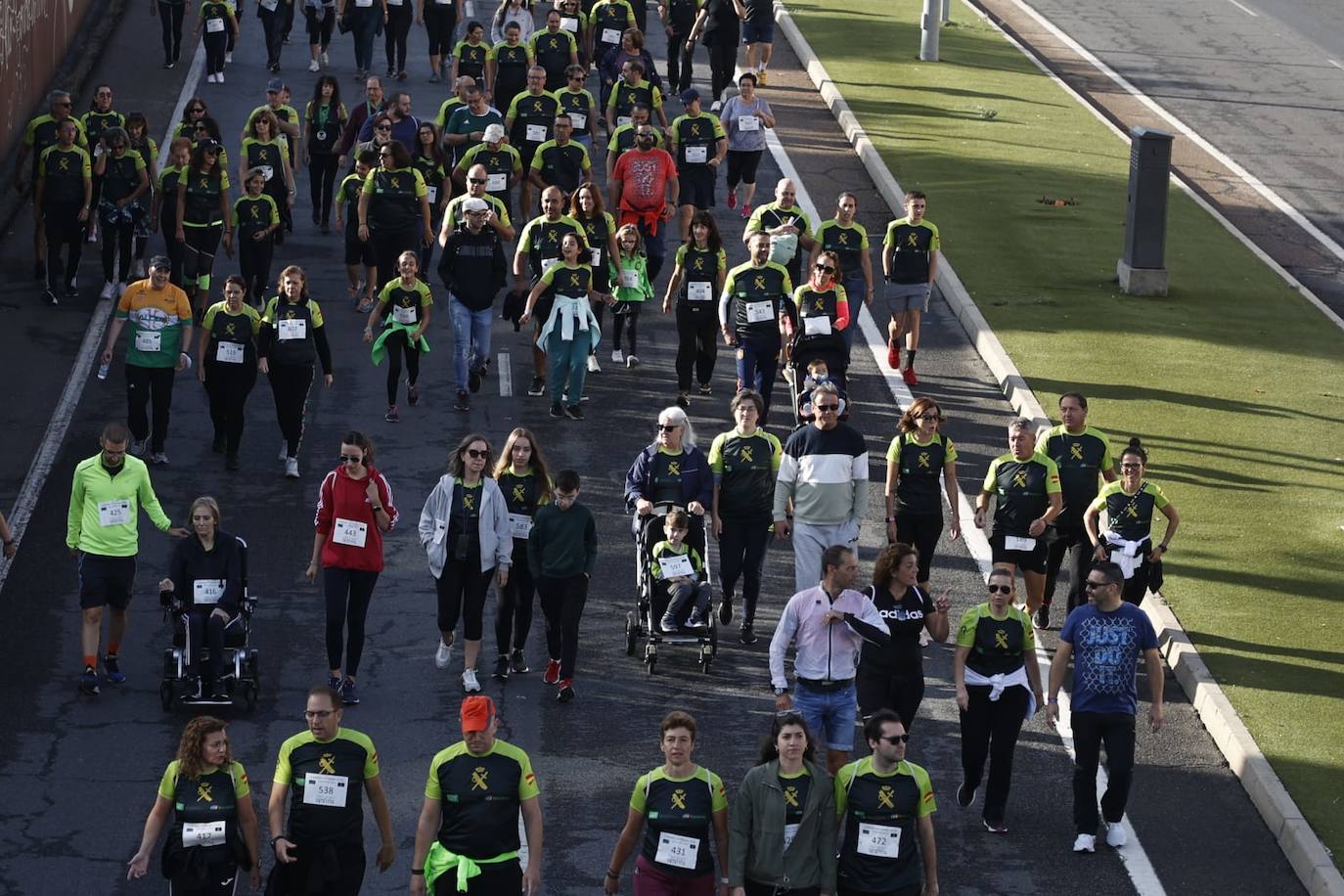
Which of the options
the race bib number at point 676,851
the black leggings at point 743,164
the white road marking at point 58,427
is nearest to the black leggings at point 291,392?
the white road marking at point 58,427

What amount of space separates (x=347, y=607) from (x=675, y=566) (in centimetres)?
233

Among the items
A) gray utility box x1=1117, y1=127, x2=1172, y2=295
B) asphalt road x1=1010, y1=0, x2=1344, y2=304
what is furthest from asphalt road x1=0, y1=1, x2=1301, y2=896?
asphalt road x1=1010, y1=0, x2=1344, y2=304

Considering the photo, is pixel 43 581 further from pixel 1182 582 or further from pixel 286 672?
pixel 1182 582

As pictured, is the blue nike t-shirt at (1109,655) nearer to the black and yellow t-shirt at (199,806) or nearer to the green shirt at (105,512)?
the black and yellow t-shirt at (199,806)

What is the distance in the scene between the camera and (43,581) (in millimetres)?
17188

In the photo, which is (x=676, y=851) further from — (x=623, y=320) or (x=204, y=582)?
(x=623, y=320)

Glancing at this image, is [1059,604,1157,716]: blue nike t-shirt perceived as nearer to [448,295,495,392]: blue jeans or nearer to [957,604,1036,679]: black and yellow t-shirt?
[957,604,1036,679]: black and yellow t-shirt

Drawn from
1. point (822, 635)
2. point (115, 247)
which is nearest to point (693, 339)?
point (115, 247)

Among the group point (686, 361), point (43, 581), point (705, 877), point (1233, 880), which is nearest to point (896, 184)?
point (686, 361)

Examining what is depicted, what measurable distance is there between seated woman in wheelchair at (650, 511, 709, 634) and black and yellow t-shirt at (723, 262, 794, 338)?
4.24 meters

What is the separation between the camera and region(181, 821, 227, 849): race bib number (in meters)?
11.4

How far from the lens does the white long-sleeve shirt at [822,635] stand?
13.3 meters

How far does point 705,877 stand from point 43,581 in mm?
7843

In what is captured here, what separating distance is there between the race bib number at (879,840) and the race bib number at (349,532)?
4.90m
